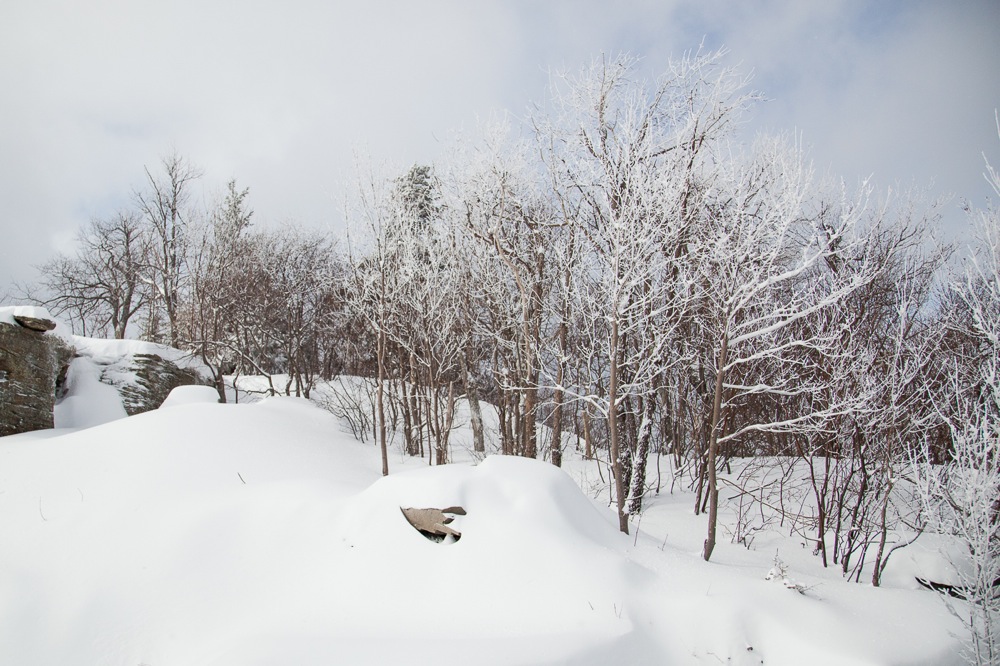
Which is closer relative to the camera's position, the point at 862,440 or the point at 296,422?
the point at 862,440

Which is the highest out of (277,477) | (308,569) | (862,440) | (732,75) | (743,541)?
(732,75)

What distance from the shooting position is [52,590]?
16.9 ft

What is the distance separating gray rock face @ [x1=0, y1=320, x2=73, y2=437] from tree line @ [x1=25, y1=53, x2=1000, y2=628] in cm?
580

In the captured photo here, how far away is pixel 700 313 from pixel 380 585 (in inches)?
314

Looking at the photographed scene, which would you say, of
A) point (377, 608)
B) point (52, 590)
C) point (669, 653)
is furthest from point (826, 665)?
point (52, 590)

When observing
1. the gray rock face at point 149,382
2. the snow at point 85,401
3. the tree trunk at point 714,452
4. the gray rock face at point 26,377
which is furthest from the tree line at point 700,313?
the gray rock face at point 26,377

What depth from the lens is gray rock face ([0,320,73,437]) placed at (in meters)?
9.47

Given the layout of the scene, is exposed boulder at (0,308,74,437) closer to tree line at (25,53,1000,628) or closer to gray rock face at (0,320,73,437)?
gray rock face at (0,320,73,437)

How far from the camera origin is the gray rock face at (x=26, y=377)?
31.1 feet

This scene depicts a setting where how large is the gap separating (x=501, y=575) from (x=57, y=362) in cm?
1101

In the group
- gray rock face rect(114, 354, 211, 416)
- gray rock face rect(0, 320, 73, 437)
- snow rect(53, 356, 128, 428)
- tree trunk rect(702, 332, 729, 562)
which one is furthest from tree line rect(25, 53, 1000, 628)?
gray rock face rect(0, 320, 73, 437)

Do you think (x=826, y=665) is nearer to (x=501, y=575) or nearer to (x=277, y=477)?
(x=501, y=575)

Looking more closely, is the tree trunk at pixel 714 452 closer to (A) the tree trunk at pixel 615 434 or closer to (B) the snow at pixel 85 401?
(A) the tree trunk at pixel 615 434

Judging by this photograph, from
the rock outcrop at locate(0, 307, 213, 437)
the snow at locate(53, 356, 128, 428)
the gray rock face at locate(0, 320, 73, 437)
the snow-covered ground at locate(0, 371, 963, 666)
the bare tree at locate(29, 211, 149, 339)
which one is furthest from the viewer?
the bare tree at locate(29, 211, 149, 339)
